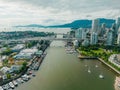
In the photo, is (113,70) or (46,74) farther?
(113,70)

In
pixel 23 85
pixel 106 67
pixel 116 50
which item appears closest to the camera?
pixel 23 85

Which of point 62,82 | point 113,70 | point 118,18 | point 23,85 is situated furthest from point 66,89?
point 118,18

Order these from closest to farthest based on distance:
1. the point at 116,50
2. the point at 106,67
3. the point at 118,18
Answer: the point at 106,67, the point at 116,50, the point at 118,18

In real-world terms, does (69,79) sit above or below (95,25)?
below

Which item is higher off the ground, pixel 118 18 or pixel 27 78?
pixel 118 18

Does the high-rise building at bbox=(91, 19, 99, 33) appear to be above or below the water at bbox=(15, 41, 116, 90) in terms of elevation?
above

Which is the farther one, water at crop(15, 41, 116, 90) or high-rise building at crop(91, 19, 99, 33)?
high-rise building at crop(91, 19, 99, 33)

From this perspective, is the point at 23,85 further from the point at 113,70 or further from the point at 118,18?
the point at 118,18

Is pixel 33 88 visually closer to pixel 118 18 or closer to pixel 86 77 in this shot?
pixel 86 77

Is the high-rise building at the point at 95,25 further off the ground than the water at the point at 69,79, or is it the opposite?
the high-rise building at the point at 95,25

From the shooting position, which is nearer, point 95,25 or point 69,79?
point 69,79

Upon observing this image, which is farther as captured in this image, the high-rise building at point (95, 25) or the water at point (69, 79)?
the high-rise building at point (95, 25)
